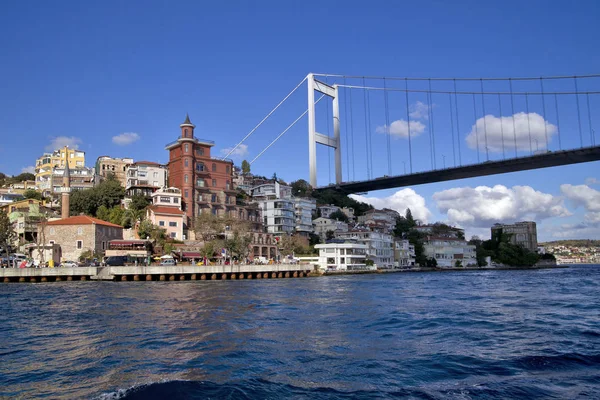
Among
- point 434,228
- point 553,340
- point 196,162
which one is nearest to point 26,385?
point 553,340

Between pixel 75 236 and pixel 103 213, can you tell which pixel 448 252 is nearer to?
pixel 103 213

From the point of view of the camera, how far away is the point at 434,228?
93875 millimetres

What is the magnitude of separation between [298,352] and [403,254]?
6516 cm

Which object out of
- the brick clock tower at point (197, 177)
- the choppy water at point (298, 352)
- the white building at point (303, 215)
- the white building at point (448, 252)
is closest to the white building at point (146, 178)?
the brick clock tower at point (197, 177)

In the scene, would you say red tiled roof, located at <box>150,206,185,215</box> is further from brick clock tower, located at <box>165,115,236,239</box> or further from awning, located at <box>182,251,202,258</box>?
awning, located at <box>182,251,202,258</box>

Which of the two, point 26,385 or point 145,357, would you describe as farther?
point 145,357

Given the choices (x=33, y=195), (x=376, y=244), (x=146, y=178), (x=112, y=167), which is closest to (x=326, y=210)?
(x=376, y=244)

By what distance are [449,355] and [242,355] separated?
12.5 ft

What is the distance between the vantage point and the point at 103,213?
51.1 metres

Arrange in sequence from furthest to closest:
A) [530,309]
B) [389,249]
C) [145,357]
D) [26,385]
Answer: [389,249]
[530,309]
[145,357]
[26,385]

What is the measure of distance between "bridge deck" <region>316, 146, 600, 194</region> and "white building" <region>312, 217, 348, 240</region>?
525 centimetres

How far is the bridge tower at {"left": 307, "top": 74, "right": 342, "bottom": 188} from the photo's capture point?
6638cm

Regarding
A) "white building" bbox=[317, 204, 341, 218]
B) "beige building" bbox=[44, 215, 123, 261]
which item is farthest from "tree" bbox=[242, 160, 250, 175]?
"beige building" bbox=[44, 215, 123, 261]

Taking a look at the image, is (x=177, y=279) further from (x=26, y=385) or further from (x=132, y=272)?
(x=26, y=385)
